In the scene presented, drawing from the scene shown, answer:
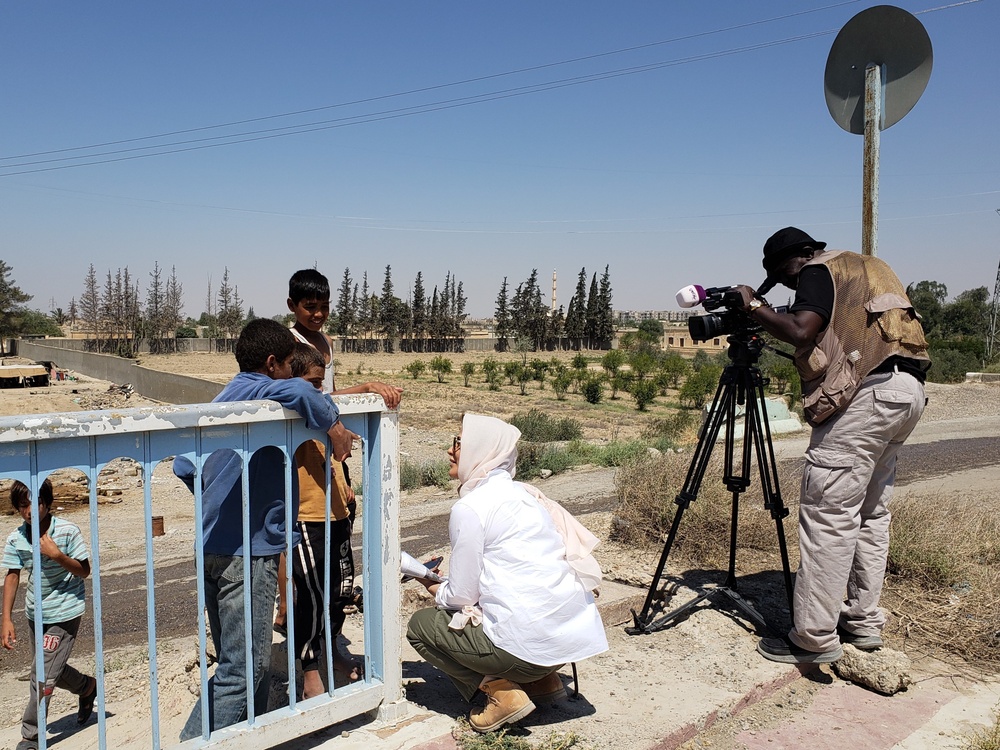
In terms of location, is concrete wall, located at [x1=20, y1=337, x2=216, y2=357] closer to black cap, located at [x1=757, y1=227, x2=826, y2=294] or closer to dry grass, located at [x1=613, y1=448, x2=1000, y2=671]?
dry grass, located at [x1=613, y1=448, x2=1000, y2=671]

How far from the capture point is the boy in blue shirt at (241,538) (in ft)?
8.22

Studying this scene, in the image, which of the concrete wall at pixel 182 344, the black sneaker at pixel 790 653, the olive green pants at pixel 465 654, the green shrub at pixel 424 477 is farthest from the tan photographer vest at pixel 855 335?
the concrete wall at pixel 182 344

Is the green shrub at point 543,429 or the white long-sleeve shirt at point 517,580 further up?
the white long-sleeve shirt at point 517,580

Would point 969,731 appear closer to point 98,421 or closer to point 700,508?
point 700,508

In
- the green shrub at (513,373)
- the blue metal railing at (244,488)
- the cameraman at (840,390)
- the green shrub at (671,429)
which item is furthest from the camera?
the green shrub at (513,373)

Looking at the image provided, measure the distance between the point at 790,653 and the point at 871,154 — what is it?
9.67ft

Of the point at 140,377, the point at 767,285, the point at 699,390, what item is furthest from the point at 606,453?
the point at 140,377

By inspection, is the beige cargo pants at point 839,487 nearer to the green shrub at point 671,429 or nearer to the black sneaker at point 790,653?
the black sneaker at point 790,653

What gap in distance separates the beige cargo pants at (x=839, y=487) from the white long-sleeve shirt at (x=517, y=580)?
1.16 meters

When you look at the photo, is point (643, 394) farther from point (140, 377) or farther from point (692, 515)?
point (692, 515)

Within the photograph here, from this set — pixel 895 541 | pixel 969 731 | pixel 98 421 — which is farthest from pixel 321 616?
pixel 895 541

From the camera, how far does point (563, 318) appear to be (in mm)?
Answer: 78875

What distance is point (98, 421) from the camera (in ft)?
6.72

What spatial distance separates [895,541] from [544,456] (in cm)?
733
